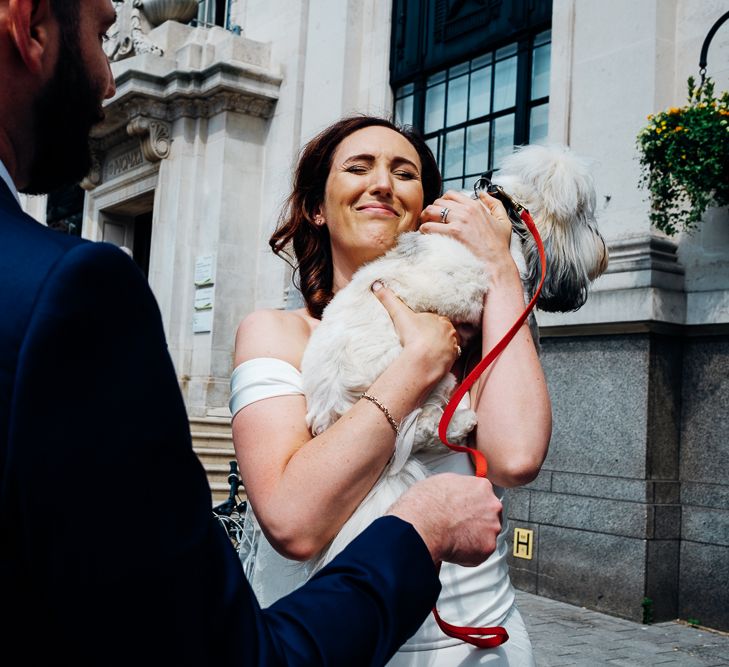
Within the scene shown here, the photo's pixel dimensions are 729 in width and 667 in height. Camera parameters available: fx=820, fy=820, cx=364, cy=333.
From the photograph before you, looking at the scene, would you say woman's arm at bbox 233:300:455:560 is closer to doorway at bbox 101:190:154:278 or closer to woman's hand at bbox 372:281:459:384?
woman's hand at bbox 372:281:459:384

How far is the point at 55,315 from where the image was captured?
73cm

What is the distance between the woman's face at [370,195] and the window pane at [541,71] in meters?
7.03

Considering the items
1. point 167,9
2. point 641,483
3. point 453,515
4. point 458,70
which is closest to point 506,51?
point 458,70

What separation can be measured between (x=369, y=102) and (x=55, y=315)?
425 inches

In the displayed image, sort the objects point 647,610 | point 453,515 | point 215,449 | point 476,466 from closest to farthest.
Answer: point 453,515
point 476,466
point 647,610
point 215,449

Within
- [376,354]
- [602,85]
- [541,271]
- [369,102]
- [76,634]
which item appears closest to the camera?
[76,634]

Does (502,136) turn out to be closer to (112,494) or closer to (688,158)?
(688,158)

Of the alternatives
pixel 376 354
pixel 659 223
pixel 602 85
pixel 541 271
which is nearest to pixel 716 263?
pixel 659 223

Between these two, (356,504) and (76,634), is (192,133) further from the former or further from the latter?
(76,634)

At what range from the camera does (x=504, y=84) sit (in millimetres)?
9445

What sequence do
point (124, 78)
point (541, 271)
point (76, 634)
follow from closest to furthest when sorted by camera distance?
1. point (76, 634)
2. point (541, 271)
3. point (124, 78)

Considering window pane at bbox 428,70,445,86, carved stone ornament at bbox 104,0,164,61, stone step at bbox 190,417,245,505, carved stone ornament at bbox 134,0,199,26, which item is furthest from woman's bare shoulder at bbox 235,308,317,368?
carved stone ornament at bbox 134,0,199,26

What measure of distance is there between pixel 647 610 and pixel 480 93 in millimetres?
6161

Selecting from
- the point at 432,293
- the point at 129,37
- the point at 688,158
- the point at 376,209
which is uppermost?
the point at 129,37
